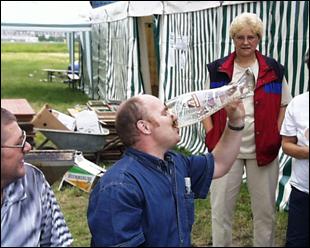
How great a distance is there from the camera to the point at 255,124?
3.64 m

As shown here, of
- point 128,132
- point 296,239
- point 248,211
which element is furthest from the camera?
point 248,211

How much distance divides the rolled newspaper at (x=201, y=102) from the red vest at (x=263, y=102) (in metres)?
1.16

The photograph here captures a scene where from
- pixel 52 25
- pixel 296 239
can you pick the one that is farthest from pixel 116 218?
pixel 52 25

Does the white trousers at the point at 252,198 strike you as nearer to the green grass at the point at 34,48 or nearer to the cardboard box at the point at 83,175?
the cardboard box at the point at 83,175

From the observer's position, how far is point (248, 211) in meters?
5.38

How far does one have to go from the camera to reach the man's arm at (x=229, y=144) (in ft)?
7.39

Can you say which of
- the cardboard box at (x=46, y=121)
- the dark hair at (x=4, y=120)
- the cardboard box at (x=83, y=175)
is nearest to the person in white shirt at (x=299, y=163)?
the dark hair at (x=4, y=120)

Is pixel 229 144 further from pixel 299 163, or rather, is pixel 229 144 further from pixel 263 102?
pixel 263 102

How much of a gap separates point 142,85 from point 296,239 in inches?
294

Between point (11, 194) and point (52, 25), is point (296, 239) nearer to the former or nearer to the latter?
point (11, 194)

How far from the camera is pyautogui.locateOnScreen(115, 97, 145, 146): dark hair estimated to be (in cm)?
208

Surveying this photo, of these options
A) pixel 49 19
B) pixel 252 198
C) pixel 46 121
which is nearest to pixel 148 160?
pixel 252 198

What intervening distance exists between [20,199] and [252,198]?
2414 mm

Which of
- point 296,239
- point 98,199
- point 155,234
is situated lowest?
point 296,239
